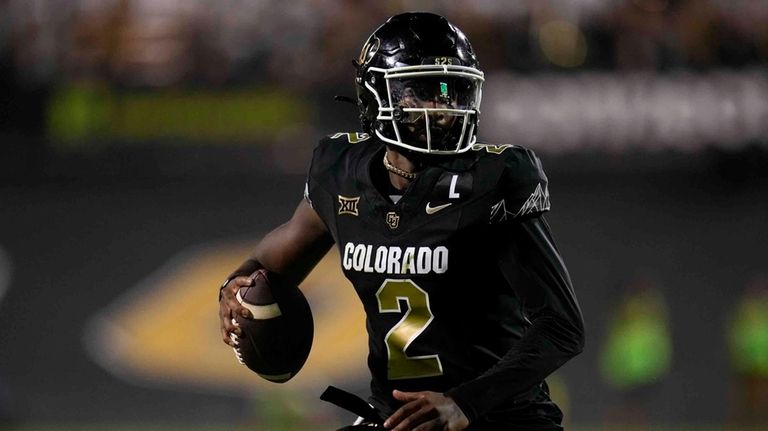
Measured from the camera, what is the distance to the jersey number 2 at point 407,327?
3059 millimetres

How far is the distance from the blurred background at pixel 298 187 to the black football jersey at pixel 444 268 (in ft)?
22.4

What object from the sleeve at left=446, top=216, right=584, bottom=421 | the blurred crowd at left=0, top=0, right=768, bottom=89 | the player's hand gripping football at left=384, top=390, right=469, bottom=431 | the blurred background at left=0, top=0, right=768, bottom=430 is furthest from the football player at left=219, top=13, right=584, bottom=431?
the blurred crowd at left=0, top=0, right=768, bottom=89

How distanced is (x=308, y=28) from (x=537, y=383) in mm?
7803

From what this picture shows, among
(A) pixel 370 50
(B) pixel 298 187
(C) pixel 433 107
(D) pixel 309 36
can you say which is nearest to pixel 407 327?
(C) pixel 433 107

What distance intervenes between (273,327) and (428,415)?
635 millimetres

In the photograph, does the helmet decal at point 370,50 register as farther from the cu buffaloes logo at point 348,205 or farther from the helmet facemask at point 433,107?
the cu buffaloes logo at point 348,205

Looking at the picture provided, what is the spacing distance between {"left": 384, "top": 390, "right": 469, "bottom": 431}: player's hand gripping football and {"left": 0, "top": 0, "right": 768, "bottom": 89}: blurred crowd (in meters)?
7.70

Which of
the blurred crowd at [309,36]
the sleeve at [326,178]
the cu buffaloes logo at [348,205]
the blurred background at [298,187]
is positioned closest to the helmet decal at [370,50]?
the sleeve at [326,178]

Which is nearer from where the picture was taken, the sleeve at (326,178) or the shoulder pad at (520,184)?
the shoulder pad at (520,184)

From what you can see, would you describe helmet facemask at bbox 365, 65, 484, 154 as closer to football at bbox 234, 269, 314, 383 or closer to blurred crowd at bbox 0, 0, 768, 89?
football at bbox 234, 269, 314, 383

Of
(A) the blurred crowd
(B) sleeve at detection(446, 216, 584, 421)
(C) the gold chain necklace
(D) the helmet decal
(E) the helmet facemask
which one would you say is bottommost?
(A) the blurred crowd

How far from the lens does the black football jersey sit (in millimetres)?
3031

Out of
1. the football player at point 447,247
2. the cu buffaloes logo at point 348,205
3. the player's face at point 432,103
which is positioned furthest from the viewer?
the cu buffaloes logo at point 348,205

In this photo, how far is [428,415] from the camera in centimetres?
274
